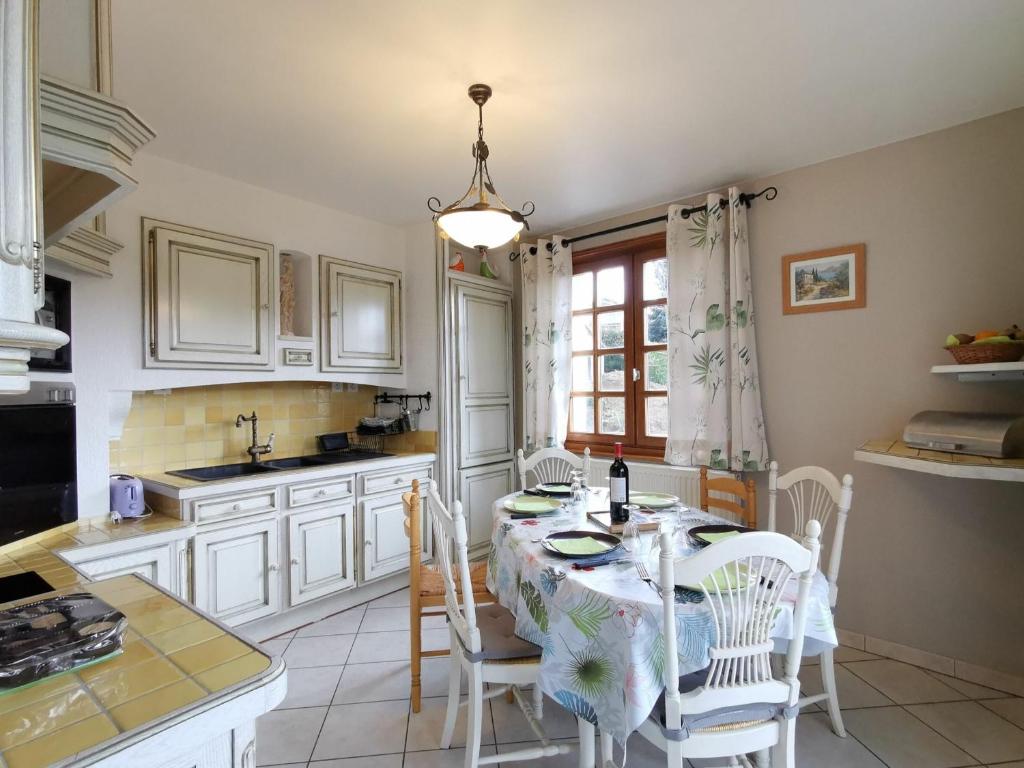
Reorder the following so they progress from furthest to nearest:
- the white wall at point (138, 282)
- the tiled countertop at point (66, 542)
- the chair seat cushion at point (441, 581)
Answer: the white wall at point (138, 282)
the chair seat cushion at point (441, 581)
the tiled countertop at point (66, 542)

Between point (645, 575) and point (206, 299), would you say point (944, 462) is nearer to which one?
point (645, 575)

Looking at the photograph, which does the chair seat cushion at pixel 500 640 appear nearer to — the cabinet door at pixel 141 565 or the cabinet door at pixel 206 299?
the cabinet door at pixel 141 565

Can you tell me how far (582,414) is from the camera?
3.79 metres

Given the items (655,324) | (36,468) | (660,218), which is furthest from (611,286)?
(36,468)

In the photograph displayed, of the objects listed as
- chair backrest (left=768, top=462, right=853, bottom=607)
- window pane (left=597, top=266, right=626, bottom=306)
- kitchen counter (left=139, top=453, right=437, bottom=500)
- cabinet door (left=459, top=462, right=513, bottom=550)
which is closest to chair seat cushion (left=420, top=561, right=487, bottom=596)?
kitchen counter (left=139, top=453, right=437, bottom=500)

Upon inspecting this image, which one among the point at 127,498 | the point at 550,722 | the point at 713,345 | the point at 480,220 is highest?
the point at 480,220

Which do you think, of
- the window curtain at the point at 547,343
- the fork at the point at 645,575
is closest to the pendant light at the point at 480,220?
the fork at the point at 645,575

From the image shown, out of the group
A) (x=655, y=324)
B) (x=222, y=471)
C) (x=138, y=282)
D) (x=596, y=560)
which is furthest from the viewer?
(x=655, y=324)

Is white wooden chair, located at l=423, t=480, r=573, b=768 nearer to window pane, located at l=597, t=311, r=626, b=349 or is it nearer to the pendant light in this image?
the pendant light

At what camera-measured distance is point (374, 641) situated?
2.70m

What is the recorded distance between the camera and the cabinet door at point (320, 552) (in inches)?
109

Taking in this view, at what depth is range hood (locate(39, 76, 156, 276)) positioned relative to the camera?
86cm

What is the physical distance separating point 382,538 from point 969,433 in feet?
9.79

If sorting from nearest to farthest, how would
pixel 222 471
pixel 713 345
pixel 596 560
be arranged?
1. pixel 596 560
2. pixel 222 471
3. pixel 713 345
